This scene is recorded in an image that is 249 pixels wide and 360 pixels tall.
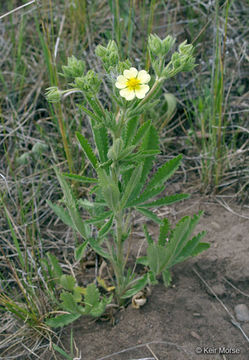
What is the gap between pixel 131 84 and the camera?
1.45 metres

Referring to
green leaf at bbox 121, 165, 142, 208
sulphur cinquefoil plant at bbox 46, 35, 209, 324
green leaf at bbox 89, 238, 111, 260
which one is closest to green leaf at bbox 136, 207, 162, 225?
sulphur cinquefoil plant at bbox 46, 35, 209, 324

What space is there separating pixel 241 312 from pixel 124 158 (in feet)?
2.98

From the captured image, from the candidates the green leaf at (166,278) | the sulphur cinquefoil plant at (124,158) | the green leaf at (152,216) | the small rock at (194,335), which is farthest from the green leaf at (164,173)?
the small rock at (194,335)

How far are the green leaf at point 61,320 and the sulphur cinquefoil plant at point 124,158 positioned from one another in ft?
0.16

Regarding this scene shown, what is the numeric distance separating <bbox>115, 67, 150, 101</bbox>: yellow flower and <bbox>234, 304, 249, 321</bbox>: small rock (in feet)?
3.54

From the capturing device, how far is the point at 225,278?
1991 millimetres

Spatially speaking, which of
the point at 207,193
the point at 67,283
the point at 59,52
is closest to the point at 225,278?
the point at 207,193

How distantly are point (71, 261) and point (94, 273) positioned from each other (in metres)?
0.16

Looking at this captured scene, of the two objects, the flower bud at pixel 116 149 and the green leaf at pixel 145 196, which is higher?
the flower bud at pixel 116 149

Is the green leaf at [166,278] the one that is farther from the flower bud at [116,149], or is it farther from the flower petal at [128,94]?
the flower petal at [128,94]

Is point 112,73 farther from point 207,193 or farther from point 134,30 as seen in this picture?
point 134,30

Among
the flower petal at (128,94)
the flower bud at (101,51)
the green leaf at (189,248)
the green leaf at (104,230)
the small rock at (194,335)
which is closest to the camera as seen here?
the flower petal at (128,94)

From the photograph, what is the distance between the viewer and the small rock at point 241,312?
5.96 feet

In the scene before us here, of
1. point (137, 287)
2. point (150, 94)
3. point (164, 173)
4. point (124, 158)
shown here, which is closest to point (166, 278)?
point (137, 287)
